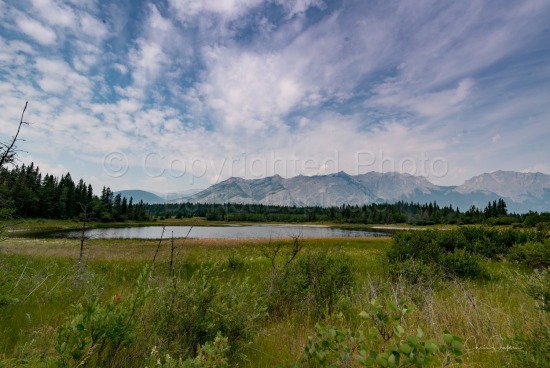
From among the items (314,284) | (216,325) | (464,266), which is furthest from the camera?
(464,266)

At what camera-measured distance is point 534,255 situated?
13.4m

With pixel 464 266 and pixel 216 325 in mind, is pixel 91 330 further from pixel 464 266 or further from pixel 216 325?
pixel 464 266

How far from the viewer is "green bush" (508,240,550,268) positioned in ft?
41.9

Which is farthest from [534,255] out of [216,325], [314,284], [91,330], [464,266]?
[91,330]

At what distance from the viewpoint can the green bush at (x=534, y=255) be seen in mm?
12766

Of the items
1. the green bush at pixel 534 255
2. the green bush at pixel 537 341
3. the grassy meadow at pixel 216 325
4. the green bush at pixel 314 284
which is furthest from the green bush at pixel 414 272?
the green bush at pixel 534 255

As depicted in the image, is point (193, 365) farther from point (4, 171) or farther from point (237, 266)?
point (237, 266)

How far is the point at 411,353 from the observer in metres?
1.56

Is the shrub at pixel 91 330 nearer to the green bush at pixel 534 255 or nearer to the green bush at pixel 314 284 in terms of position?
the green bush at pixel 314 284

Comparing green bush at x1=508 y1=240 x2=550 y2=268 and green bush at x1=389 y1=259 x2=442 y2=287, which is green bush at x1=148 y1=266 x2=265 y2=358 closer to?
green bush at x1=389 y1=259 x2=442 y2=287

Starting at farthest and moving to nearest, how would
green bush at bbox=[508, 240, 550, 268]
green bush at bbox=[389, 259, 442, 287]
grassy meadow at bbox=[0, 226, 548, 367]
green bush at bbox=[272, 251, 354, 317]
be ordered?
green bush at bbox=[508, 240, 550, 268], green bush at bbox=[389, 259, 442, 287], green bush at bbox=[272, 251, 354, 317], grassy meadow at bbox=[0, 226, 548, 367]

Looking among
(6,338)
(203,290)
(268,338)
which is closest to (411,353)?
(203,290)

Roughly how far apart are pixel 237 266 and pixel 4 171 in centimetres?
1143

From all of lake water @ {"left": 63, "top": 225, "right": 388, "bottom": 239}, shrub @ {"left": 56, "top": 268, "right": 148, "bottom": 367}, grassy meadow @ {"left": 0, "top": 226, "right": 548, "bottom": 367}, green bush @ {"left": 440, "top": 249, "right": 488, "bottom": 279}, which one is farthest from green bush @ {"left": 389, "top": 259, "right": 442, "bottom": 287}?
lake water @ {"left": 63, "top": 225, "right": 388, "bottom": 239}
